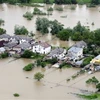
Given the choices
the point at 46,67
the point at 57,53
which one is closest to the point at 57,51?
the point at 57,53

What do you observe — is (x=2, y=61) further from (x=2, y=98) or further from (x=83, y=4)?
(x=83, y=4)

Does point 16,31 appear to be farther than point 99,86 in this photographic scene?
Yes

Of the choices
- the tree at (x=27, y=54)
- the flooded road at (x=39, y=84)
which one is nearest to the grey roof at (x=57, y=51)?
the tree at (x=27, y=54)

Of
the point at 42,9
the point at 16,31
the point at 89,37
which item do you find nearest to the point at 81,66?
the point at 89,37

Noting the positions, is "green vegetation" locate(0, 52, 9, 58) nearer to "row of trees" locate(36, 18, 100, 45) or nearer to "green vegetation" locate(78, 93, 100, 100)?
"row of trees" locate(36, 18, 100, 45)

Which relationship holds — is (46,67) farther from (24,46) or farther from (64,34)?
(64,34)

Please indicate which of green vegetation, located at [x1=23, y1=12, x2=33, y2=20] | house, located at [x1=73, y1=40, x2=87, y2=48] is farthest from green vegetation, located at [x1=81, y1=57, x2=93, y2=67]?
green vegetation, located at [x1=23, y1=12, x2=33, y2=20]
